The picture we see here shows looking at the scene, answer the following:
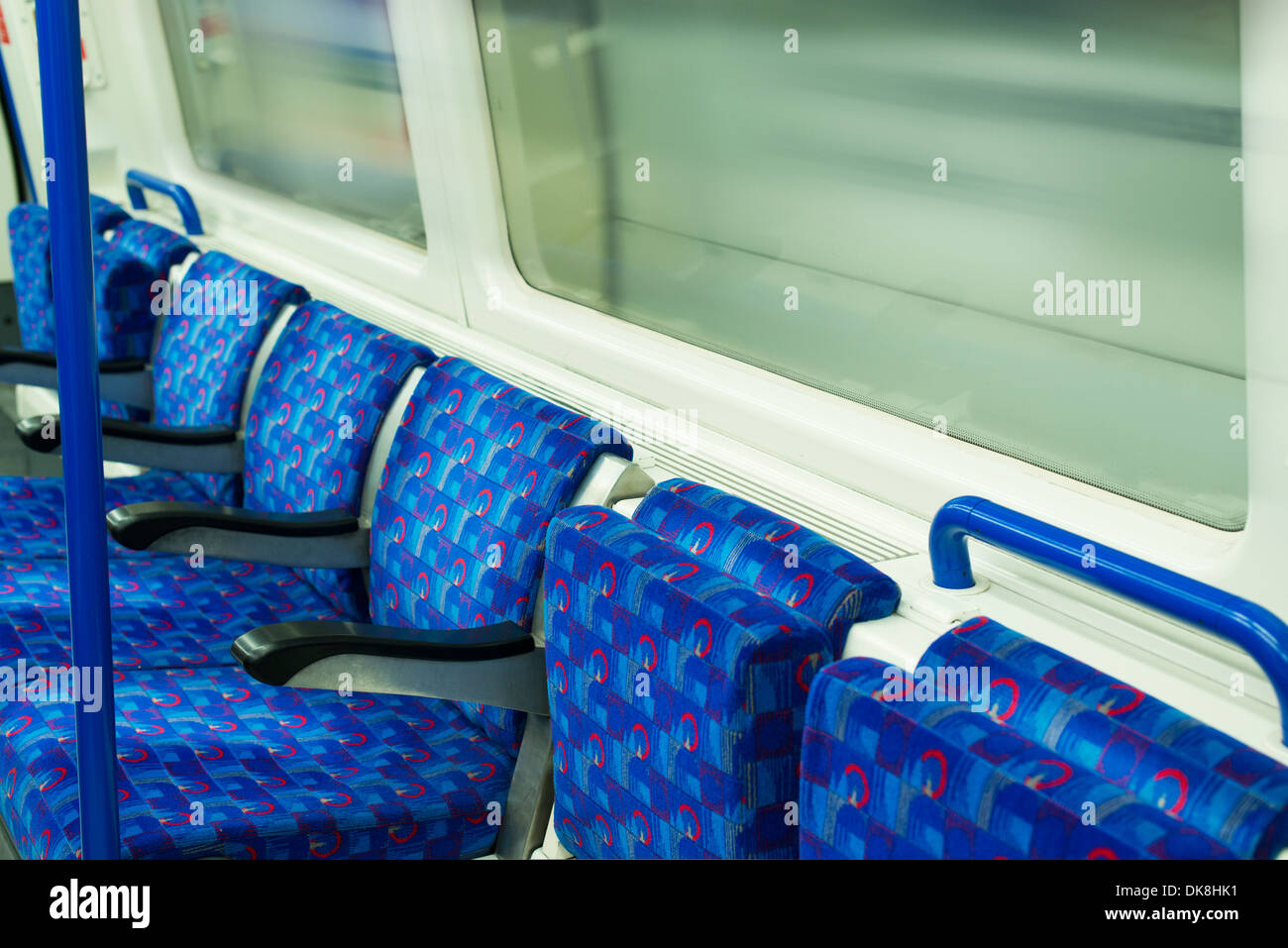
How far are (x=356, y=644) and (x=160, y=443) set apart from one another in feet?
4.13

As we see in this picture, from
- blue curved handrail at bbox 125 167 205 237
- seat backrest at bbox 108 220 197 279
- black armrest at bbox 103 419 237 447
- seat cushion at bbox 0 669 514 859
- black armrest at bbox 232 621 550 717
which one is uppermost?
blue curved handrail at bbox 125 167 205 237

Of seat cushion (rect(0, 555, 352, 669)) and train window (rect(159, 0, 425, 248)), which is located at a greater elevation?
train window (rect(159, 0, 425, 248))

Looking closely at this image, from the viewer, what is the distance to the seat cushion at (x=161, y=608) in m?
2.35

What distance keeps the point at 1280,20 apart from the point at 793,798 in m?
0.89

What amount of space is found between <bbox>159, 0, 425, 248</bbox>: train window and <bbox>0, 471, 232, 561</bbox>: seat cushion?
0.79 meters

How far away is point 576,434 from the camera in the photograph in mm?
1956

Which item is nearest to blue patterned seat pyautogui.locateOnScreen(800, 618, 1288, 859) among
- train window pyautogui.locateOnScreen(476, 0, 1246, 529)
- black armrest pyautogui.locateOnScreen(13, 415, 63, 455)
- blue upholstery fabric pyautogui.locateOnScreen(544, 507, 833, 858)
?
Result: blue upholstery fabric pyautogui.locateOnScreen(544, 507, 833, 858)

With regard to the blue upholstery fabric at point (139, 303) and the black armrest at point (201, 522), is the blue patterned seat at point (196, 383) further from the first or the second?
the black armrest at point (201, 522)

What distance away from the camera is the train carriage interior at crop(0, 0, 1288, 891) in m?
1.25

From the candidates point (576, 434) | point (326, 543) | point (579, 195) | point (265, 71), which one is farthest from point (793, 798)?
point (265, 71)

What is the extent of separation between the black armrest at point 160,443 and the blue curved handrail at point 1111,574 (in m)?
1.85

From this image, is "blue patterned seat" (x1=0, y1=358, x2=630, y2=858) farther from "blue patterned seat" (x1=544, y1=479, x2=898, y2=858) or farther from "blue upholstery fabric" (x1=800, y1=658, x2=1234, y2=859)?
"blue upholstery fabric" (x1=800, y1=658, x2=1234, y2=859)

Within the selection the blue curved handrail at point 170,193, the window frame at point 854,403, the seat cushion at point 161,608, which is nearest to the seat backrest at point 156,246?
the blue curved handrail at point 170,193

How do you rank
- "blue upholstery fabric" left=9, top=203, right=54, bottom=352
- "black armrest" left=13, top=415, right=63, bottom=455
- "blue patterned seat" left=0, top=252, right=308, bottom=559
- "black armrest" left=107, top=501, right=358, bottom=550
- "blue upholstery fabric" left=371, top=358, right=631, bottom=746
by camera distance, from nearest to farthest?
"blue upholstery fabric" left=371, top=358, right=631, bottom=746
"black armrest" left=107, top=501, right=358, bottom=550
"black armrest" left=13, top=415, right=63, bottom=455
"blue patterned seat" left=0, top=252, right=308, bottom=559
"blue upholstery fabric" left=9, top=203, right=54, bottom=352
